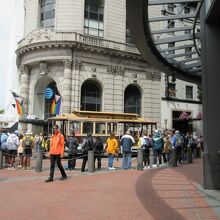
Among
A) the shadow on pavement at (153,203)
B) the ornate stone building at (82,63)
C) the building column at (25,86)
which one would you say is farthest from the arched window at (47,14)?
the shadow on pavement at (153,203)

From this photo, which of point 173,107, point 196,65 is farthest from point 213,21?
point 173,107

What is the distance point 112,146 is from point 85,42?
62.8 feet

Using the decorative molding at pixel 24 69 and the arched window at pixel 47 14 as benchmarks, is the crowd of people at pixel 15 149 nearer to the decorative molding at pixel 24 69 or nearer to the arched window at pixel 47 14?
the decorative molding at pixel 24 69

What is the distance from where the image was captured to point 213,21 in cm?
1118

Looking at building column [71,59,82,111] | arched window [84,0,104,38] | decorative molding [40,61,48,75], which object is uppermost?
arched window [84,0,104,38]

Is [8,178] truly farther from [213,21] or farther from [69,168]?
[213,21]

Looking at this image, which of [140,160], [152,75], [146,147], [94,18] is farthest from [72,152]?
[152,75]

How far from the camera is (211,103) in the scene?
1099cm

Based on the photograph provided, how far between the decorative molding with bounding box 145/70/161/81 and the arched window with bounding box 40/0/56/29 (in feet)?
35.1

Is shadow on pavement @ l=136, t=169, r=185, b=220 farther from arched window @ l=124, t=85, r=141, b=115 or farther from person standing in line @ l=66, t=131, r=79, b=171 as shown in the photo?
arched window @ l=124, t=85, r=141, b=115

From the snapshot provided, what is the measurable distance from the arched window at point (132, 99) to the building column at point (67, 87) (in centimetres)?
691

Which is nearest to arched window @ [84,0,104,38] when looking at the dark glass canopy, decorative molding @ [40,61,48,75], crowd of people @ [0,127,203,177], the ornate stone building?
the ornate stone building

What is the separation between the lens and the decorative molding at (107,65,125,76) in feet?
118

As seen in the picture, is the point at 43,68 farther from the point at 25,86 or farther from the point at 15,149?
the point at 15,149
